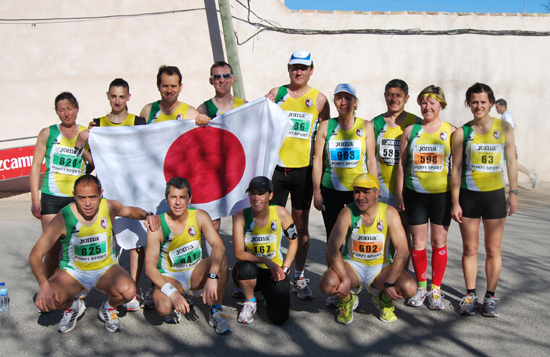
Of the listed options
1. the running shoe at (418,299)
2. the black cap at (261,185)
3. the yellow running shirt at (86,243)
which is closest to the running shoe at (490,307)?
the running shoe at (418,299)

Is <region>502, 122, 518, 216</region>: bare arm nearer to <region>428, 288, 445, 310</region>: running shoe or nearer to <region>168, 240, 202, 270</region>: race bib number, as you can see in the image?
<region>428, 288, 445, 310</region>: running shoe

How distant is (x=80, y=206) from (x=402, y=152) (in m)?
2.95

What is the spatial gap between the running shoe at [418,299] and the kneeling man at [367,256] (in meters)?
0.37

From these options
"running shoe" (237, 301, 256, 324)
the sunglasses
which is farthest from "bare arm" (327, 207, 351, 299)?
the sunglasses

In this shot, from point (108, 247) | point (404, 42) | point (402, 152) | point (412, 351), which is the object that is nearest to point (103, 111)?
point (404, 42)

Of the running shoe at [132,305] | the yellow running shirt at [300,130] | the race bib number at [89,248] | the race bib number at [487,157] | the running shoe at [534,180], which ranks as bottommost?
the running shoe at [132,305]

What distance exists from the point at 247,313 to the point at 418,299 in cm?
165

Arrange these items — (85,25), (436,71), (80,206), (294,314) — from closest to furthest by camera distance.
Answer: (80,206) → (294,314) → (85,25) → (436,71)

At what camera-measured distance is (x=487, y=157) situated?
4598mm

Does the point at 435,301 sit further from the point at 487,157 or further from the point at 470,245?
the point at 487,157

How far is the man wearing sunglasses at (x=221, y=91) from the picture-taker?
505 cm

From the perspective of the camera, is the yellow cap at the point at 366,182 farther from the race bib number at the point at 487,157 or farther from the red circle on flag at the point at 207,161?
Answer: the red circle on flag at the point at 207,161

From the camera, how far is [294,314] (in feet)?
15.4

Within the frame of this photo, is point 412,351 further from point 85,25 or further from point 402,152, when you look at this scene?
point 85,25
